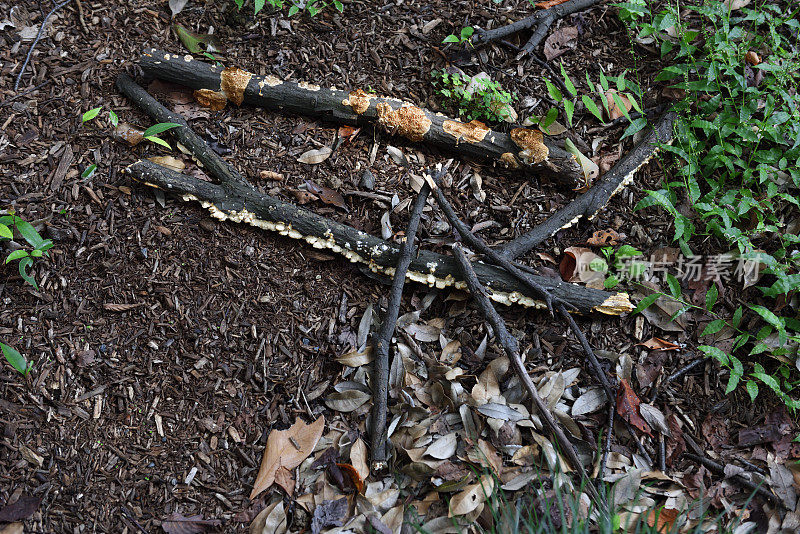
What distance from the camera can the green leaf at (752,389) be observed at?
2.46 metres

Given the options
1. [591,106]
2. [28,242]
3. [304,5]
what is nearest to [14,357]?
[28,242]

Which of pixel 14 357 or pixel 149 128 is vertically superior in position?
pixel 149 128

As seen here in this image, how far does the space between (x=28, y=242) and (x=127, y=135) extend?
70 centimetres

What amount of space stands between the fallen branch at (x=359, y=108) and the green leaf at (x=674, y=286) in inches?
26.4

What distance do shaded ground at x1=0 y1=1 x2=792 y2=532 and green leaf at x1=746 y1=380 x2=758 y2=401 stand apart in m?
0.09

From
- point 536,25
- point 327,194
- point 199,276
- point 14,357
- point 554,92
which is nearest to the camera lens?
point 14,357

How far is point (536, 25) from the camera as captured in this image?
329 centimetres

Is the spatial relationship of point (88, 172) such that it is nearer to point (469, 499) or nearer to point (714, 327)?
point (469, 499)

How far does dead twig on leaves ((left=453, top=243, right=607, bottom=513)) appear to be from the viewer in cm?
226

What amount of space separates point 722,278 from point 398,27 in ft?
7.17

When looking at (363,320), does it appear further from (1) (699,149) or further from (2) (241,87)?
(1) (699,149)

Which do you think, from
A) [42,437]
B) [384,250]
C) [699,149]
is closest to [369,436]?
[384,250]

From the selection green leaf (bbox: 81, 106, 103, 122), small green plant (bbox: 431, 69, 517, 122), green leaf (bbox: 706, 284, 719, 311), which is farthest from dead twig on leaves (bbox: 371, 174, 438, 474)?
green leaf (bbox: 81, 106, 103, 122)

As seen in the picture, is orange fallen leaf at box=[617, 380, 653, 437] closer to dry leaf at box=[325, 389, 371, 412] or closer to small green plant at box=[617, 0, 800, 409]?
small green plant at box=[617, 0, 800, 409]
